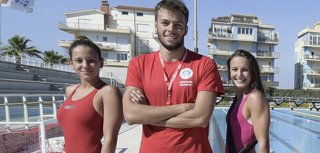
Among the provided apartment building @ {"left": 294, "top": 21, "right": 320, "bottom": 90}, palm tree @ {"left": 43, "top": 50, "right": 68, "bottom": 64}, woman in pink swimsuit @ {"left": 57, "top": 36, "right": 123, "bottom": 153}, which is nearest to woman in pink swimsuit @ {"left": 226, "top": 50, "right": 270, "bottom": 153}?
woman in pink swimsuit @ {"left": 57, "top": 36, "right": 123, "bottom": 153}

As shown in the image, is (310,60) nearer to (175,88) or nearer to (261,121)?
(261,121)

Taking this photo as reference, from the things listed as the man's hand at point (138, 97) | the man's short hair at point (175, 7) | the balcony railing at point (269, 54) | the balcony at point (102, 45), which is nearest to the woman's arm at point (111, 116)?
the man's hand at point (138, 97)

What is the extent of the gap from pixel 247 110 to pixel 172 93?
0.78m

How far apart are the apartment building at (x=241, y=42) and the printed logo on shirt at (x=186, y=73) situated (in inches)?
1454

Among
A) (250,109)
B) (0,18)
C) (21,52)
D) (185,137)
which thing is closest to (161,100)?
(185,137)

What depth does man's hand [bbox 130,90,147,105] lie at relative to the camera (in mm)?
1814

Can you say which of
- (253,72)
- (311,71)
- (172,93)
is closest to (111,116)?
(172,93)

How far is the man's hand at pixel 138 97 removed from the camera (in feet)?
5.95

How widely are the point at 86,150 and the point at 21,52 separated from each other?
42.2 metres

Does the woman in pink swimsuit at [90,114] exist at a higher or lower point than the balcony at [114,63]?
lower

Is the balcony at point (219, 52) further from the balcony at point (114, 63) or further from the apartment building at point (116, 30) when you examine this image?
the balcony at point (114, 63)

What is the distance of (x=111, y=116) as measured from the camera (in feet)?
5.70

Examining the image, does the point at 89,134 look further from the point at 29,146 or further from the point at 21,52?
the point at 21,52

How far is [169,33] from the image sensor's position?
5.93 feet
